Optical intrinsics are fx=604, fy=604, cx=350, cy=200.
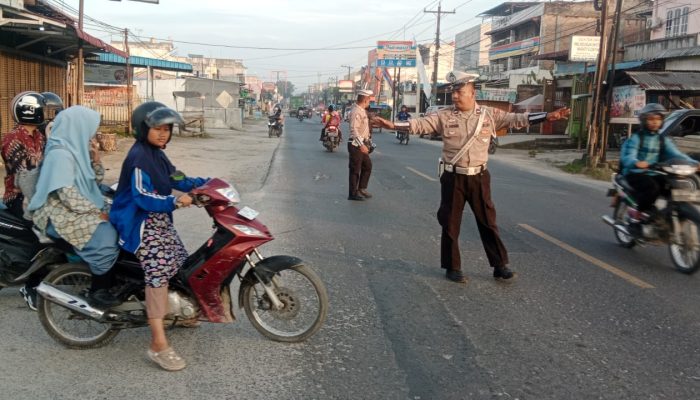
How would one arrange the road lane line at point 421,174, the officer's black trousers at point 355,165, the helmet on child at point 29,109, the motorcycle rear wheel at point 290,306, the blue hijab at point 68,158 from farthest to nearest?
the road lane line at point 421,174 < the officer's black trousers at point 355,165 < the helmet on child at point 29,109 < the motorcycle rear wheel at point 290,306 < the blue hijab at point 68,158

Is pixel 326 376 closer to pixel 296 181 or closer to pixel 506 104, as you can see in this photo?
pixel 296 181

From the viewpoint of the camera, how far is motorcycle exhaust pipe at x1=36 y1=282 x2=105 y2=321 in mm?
3711

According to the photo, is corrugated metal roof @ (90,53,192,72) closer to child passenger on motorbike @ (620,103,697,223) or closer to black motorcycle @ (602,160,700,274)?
child passenger on motorbike @ (620,103,697,223)

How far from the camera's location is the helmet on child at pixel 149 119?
3.44 m

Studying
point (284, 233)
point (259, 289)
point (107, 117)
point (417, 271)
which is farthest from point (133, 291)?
point (107, 117)

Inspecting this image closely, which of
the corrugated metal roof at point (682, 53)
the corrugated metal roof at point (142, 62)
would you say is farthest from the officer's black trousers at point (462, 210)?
the corrugated metal roof at point (142, 62)

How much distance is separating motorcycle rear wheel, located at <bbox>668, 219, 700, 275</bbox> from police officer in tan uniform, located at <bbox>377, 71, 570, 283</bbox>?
1.72 metres

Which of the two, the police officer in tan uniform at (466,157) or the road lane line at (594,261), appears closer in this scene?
the police officer in tan uniform at (466,157)

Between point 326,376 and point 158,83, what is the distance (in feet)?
157

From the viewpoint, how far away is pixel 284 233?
7.48 metres

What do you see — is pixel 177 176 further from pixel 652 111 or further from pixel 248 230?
pixel 652 111

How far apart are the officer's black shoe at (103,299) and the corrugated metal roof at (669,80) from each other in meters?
18.5

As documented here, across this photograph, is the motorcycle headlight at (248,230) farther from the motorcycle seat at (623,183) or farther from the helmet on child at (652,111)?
the helmet on child at (652,111)

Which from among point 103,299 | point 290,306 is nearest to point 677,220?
point 290,306
